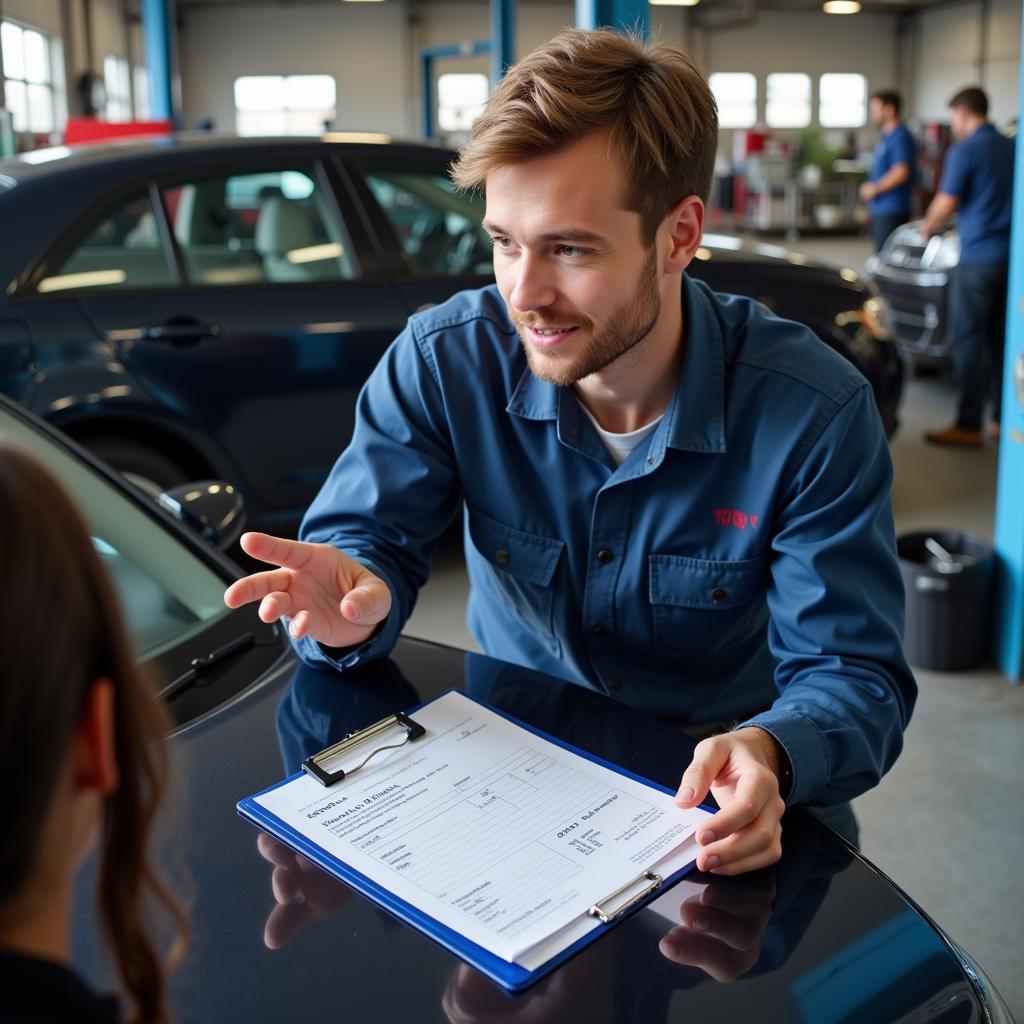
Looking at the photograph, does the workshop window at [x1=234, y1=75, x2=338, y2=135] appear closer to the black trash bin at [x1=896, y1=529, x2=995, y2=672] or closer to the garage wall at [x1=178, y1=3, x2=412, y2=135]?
the garage wall at [x1=178, y1=3, x2=412, y2=135]

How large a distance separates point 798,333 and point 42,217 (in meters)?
→ 2.50

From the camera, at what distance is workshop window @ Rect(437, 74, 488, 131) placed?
23.1 meters

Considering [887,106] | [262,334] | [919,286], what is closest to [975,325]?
[919,286]

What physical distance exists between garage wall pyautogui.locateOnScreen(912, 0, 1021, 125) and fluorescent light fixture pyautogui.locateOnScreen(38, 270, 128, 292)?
2096 cm

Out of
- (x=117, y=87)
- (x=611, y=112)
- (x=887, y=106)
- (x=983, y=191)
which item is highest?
(x=117, y=87)

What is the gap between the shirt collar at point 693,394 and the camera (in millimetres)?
1530

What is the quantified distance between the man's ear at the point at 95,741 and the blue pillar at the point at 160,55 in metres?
9.31

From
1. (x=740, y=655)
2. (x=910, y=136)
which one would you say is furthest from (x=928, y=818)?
(x=910, y=136)

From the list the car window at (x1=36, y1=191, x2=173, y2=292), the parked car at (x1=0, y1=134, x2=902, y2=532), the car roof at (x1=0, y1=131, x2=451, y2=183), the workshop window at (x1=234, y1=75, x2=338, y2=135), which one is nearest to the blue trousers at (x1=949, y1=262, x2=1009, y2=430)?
the parked car at (x1=0, y1=134, x2=902, y2=532)

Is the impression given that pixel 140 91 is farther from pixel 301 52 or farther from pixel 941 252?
pixel 941 252

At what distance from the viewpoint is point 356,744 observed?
1.25 meters

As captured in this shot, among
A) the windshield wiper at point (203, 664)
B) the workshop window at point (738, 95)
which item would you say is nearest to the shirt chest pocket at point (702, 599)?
the windshield wiper at point (203, 664)

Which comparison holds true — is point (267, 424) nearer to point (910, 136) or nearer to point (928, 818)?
point (928, 818)

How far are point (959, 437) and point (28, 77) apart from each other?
587 inches
